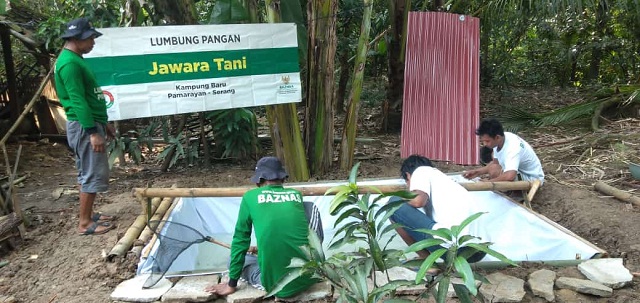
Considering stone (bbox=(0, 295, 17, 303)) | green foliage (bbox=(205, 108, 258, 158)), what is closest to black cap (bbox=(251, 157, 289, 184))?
stone (bbox=(0, 295, 17, 303))

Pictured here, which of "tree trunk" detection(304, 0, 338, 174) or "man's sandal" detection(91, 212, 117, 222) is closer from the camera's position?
"man's sandal" detection(91, 212, 117, 222)

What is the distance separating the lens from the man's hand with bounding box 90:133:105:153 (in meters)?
3.47

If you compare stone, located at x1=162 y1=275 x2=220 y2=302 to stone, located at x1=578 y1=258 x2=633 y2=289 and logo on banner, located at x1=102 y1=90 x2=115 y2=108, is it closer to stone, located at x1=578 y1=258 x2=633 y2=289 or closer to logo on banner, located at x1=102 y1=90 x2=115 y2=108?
logo on banner, located at x1=102 y1=90 x2=115 y2=108

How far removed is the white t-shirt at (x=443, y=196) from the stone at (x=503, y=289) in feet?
1.35

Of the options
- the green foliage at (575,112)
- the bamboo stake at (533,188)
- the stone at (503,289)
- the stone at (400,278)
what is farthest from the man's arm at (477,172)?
the green foliage at (575,112)

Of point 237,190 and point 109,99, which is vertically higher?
point 109,99

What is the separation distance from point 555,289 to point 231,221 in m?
2.87

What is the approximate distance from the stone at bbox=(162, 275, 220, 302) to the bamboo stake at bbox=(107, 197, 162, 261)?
577 millimetres

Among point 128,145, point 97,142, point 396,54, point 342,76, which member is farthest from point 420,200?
point 342,76

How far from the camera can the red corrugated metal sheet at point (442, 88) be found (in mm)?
5609

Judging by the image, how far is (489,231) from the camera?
4.30 meters

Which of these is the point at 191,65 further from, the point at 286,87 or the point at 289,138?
the point at 289,138

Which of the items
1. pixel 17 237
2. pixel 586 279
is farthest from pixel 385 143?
pixel 17 237

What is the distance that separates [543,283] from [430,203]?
0.83 meters
